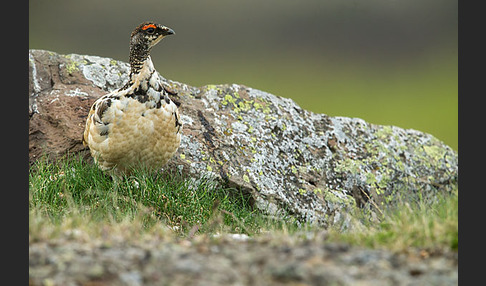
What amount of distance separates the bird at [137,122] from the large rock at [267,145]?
76 centimetres

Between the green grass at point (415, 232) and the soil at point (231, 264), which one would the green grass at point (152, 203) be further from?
the soil at point (231, 264)

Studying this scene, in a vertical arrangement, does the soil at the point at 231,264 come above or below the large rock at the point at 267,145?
below

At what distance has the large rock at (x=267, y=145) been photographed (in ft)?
30.8


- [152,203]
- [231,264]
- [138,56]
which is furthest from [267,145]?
[231,264]

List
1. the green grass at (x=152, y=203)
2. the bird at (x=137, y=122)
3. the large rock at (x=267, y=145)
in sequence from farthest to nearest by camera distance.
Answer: the large rock at (x=267, y=145) < the bird at (x=137, y=122) < the green grass at (x=152, y=203)

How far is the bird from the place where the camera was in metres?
8.24

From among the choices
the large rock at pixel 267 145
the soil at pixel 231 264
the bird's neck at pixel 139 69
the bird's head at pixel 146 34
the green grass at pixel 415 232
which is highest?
the bird's head at pixel 146 34

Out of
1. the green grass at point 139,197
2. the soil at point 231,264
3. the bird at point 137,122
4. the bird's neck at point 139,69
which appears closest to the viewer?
the soil at point 231,264

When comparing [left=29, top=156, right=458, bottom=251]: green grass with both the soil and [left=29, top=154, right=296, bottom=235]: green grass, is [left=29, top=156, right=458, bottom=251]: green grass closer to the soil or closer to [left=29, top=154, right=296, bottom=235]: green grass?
[left=29, top=154, right=296, bottom=235]: green grass

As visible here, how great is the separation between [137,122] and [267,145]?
2.54 metres

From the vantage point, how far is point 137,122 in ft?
27.0

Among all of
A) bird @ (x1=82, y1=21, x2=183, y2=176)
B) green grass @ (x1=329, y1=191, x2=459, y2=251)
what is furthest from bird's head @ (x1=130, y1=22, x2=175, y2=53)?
green grass @ (x1=329, y1=191, x2=459, y2=251)

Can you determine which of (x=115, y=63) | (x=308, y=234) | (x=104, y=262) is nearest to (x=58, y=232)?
(x=104, y=262)

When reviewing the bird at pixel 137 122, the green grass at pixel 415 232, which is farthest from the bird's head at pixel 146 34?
the green grass at pixel 415 232
